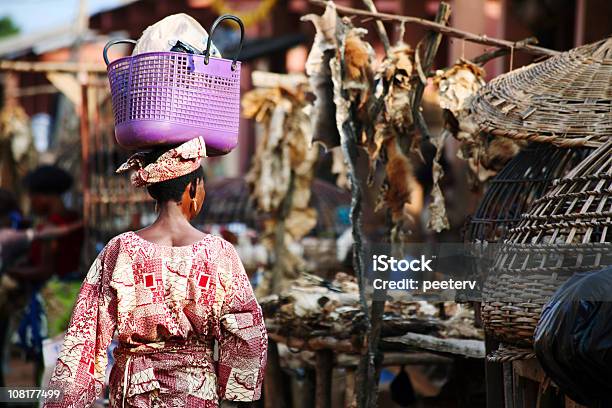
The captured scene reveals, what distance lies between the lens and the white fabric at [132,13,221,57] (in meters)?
3.88

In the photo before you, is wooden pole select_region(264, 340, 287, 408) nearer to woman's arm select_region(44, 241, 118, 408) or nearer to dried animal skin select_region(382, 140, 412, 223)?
dried animal skin select_region(382, 140, 412, 223)

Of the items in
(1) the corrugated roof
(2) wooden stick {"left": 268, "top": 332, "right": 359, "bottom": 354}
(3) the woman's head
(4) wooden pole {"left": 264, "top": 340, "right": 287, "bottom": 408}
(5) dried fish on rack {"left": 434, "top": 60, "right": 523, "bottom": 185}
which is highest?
(1) the corrugated roof

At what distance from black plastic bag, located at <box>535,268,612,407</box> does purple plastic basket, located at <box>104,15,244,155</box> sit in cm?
139

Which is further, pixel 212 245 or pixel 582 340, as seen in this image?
pixel 212 245

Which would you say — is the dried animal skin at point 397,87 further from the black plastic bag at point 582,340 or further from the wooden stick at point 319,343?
the black plastic bag at point 582,340

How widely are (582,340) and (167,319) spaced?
1395mm

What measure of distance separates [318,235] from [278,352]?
4019 mm

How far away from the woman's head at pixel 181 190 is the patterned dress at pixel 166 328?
15cm

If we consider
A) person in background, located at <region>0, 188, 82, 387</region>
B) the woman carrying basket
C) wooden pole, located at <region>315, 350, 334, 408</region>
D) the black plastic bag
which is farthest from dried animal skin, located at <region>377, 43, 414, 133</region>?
person in background, located at <region>0, 188, 82, 387</region>

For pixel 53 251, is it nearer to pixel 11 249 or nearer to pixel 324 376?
pixel 11 249

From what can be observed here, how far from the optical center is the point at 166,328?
3643mm

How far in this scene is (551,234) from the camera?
3814 mm

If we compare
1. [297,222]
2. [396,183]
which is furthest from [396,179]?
[297,222]

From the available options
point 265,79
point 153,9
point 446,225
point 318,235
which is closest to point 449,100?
point 446,225
